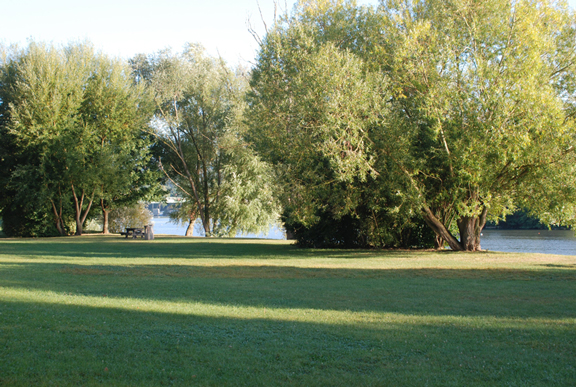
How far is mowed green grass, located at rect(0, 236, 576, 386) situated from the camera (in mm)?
5289

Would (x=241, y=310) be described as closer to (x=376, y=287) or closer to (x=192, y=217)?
(x=376, y=287)

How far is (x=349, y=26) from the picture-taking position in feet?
78.5

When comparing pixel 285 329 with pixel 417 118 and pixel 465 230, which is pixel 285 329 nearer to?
pixel 417 118

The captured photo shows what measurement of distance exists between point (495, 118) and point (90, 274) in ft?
50.0

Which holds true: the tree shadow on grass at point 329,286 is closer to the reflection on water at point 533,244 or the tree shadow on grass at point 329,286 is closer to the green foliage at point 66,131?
the reflection on water at point 533,244

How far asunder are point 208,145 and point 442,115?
2658 cm

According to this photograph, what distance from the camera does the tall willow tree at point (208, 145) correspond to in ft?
131

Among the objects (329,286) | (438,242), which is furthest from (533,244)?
(329,286)

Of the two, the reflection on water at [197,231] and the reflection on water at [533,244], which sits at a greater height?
the reflection on water at [197,231]

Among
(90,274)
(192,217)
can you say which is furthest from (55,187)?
(90,274)

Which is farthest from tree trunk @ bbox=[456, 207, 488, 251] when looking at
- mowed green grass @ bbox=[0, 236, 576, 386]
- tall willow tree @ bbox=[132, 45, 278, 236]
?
tall willow tree @ bbox=[132, 45, 278, 236]

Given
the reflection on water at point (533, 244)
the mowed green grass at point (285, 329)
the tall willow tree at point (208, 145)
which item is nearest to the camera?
the mowed green grass at point (285, 329)

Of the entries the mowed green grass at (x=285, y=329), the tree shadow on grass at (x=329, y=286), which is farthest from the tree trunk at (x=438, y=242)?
the mowed green grass at (x=285, y=329)

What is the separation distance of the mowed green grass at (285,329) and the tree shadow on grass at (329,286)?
51mm
